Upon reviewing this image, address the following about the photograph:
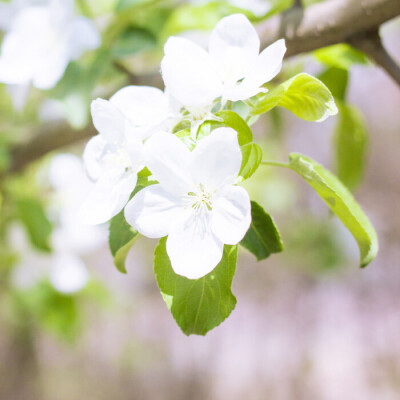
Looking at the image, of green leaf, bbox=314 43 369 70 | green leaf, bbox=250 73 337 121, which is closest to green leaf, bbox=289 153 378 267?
green leaf, bbox=250 73 337 121

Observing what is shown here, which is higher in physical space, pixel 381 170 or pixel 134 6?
pixel 134 6

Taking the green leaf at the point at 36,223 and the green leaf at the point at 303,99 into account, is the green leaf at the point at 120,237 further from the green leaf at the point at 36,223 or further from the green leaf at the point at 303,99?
the green leaf at the point at 36,223

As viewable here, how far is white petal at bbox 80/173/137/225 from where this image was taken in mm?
314

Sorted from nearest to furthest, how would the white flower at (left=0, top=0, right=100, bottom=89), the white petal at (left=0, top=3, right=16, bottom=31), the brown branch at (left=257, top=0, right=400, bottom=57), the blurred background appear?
the brown branch at (left=257, top=0, right=400, bottom=57) < the white flower at (left=0, top=0, right=100, bottom=89) < the white petal at (left=0, top=3, right=16, bottom=31) < the blurred background

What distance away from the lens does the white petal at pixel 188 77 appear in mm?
314

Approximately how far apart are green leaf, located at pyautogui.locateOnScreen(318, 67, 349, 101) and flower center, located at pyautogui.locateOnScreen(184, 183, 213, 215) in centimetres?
32

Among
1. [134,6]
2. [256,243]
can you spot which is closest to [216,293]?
[256,243]

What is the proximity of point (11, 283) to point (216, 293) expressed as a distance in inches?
30.5

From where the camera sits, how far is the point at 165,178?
0.96 ft

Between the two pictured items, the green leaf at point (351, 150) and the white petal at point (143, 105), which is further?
the green leaf at point (351, 150)

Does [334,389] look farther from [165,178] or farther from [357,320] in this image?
[165,178]

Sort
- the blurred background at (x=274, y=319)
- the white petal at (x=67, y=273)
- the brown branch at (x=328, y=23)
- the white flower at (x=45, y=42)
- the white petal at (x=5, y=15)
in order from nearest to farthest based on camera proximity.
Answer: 1. the brown branch at (x=328, y=23)
2. the white flower at (x=45, y=42)
3. the white petal at (x=5, y=15)
4. the white petal at (x=67, y=273)
5. the blurred background at (x=274, y=319)

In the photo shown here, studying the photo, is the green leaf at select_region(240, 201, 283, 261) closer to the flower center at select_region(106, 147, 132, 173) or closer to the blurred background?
the flower center at select_region(106, 147, 132, 173)

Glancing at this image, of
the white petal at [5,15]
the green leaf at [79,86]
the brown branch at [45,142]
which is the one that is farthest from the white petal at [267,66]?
the white petal at [5,15]
